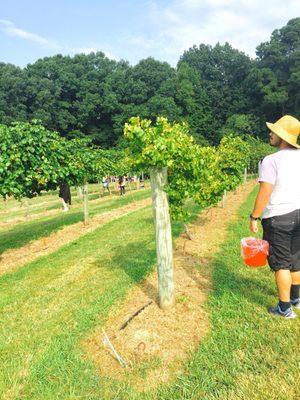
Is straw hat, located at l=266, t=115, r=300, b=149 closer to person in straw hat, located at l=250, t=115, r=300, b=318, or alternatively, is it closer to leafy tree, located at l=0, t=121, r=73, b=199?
person in straw hat, located at l=250, t=115, r=300, b=318

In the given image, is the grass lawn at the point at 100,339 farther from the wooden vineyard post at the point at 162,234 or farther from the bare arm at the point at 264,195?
the bare arm at the point at 264,195

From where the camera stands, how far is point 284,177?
4.29 metres

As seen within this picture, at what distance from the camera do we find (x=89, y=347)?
4512 millimetres

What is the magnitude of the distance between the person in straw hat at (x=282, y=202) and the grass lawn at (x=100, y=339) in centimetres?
75

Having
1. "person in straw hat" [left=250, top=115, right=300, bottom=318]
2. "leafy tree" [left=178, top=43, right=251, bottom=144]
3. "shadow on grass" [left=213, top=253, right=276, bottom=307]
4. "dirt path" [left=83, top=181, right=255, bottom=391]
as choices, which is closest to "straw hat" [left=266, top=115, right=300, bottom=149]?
"person in straw hat" [left=250, top=115, right=300, bottom=318]

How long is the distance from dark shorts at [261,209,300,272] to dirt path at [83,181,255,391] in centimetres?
129

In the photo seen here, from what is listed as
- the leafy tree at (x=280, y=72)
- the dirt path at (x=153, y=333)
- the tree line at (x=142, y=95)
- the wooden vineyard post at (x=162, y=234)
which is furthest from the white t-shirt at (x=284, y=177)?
the leafy tree at (x=280, y=72)

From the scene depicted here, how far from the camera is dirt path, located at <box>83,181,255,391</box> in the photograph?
3957mm

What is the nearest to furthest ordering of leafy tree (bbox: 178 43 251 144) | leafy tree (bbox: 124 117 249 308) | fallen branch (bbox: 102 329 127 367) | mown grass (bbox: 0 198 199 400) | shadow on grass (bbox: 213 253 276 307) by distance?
mown grass (bbox: 0 198 199 400) → fallen branch (bbox: 102 329 127 367) → leafy tree (bbox: 124 117 249 308) → shadow on grass (bbox: 213 253 276 307) → leafy tree (bbox: 178 43 251 144)

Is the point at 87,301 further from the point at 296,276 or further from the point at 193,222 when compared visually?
the point at 193,222

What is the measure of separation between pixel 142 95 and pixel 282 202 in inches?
2157

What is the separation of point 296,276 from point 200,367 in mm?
1734

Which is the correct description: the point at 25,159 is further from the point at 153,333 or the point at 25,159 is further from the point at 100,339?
the point at 153,333

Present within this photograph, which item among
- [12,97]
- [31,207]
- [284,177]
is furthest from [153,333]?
[12,97]
